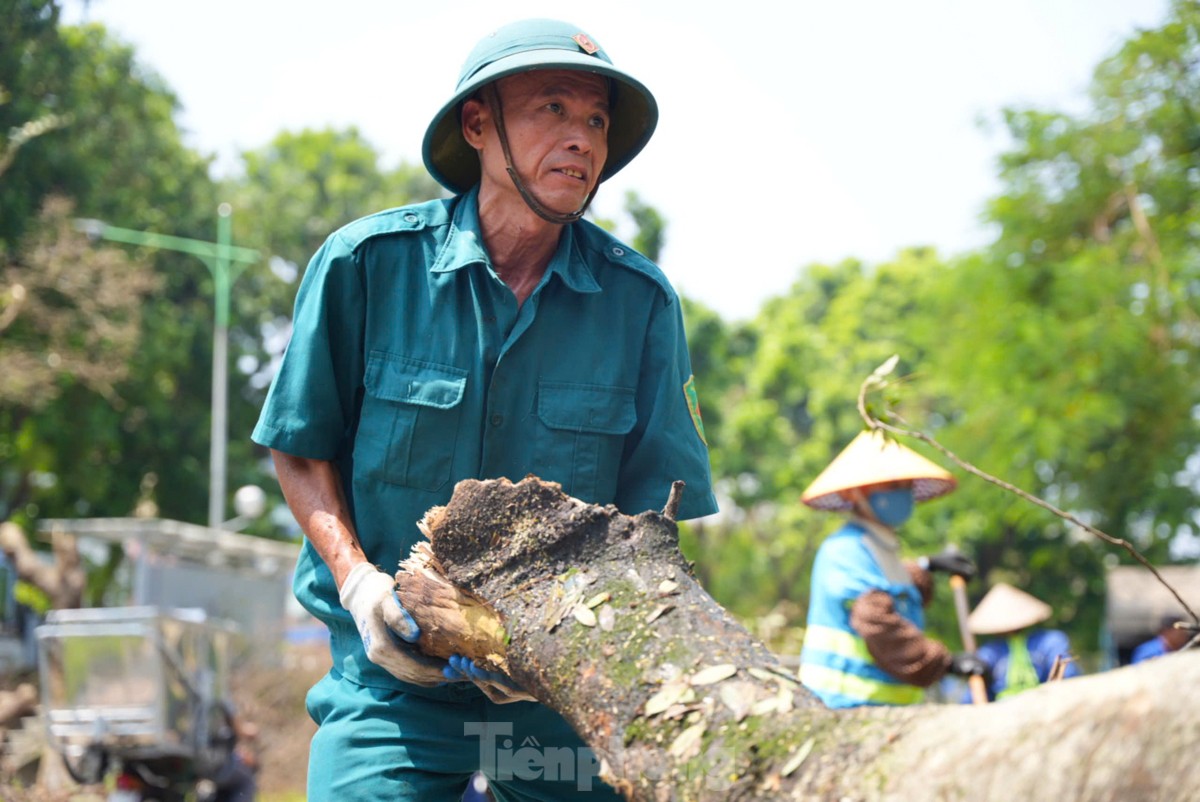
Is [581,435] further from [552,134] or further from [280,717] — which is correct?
[280,717]

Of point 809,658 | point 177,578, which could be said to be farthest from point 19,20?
point 809,658

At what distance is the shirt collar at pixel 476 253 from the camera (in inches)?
115

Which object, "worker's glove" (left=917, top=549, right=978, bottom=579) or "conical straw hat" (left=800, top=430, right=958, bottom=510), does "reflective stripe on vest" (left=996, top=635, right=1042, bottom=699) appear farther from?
"conical straw hat" (left=800, top=430, right=958, bottom=510)

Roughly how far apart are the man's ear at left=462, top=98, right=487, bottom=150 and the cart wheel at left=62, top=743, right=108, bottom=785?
297 inches

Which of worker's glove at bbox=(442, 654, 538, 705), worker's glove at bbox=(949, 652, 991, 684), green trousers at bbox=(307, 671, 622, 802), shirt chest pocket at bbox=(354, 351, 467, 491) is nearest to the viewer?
worker's glove at bbox=(442, 654, 538, 705)

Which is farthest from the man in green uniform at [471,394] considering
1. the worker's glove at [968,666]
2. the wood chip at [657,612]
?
the worker's glove at [968,666]

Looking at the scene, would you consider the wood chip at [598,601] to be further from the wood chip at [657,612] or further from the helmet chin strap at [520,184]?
the helmet chin strap at [520,184]

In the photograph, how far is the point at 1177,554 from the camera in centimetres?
1908

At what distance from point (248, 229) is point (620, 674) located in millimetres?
29002

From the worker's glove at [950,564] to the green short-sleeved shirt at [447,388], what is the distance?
3508 mm

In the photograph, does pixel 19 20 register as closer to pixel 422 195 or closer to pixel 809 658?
pixel 809 658

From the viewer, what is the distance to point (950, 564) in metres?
6.39

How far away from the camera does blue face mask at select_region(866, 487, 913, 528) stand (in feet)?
18.2

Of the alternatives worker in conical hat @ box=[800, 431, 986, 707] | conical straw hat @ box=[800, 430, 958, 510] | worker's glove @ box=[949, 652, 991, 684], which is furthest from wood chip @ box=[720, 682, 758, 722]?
worker's glove @ box=[949, 652, 991, 684]
